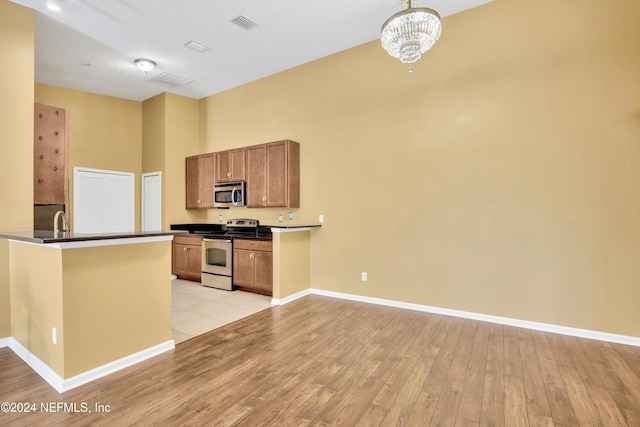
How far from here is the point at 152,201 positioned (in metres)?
6.32

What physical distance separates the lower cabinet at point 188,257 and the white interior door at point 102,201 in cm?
151

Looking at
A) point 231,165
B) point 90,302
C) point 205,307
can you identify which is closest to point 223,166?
point 231,165

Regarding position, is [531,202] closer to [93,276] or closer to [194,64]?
[93,276]

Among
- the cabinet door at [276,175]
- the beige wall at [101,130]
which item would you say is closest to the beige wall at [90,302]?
the cabinet door at [276,175]

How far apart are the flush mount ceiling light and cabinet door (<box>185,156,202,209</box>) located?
5.90 feet

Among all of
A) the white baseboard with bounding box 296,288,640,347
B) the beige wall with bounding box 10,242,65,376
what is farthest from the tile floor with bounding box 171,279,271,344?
the beige wall with bounding box 10,242,65,376

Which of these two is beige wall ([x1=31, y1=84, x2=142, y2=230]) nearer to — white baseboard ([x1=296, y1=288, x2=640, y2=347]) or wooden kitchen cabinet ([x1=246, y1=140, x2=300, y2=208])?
wooden kitchen cabinet ([x1=246, y1=140, x2=300, y2=208])

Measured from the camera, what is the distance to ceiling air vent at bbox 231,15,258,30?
3.80 m

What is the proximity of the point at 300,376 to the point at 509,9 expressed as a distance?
14.5ft

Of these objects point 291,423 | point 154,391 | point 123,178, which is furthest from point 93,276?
point 123,178

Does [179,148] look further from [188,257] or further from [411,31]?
[411,31]

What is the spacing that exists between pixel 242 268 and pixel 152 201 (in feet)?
9.82

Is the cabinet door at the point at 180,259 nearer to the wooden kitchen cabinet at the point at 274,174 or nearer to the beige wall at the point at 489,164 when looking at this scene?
the wooden kitchen cabinet at the point at 274,174

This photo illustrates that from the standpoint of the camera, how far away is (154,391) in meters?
2.14
